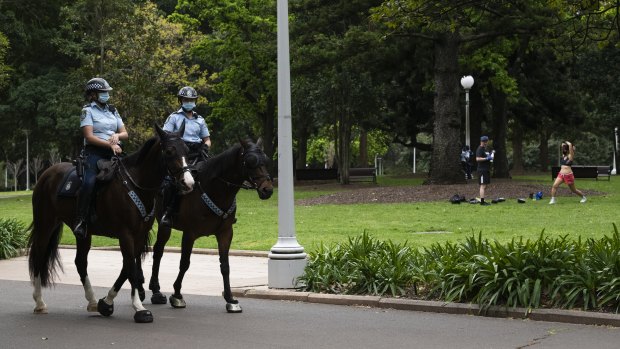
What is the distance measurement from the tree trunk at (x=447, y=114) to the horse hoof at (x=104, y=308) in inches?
1040

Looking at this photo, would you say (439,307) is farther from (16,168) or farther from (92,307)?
(16,168)

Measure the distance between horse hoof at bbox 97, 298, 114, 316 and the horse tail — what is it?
926 millimetres

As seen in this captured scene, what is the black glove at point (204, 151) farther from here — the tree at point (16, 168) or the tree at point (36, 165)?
the tree at point (36, 165)

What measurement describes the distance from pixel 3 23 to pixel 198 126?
38.3 metres

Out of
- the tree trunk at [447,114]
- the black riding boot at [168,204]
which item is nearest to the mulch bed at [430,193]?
the tree trunk at [447,114]

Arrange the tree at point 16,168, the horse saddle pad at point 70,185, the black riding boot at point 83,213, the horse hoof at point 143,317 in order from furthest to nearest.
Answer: the tree at point 16,168, the horse saddle pad at point 70,185, the black riding boot at point 83,213, the horse hoof at point 143,317

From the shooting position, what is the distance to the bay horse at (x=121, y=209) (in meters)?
→ 10.9

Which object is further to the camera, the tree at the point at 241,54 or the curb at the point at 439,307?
the tree at the point at 241,54

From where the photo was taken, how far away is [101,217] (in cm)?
1129

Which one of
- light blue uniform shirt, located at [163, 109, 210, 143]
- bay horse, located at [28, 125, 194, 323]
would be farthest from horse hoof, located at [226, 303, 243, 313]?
light blue uniform shirt, located at [163, 109, 210, 143]

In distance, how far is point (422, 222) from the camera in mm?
23453

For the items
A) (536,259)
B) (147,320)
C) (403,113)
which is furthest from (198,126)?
(403,113)

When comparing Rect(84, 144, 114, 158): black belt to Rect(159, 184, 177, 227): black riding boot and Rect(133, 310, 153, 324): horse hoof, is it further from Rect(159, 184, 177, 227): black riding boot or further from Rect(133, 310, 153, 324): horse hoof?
Rect(133, 310, 153, 324): horse hoof

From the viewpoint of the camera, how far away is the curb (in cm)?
1025
